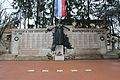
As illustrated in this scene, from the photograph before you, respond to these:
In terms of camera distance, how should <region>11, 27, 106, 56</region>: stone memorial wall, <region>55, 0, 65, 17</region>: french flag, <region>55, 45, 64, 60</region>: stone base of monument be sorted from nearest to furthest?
<region>55, 45, 64, 60</region>: stone base of monument, <region>55, 0, 65, 17</region>: french flag, <region>11, 27, 106, 56</region>: stone memorial wall

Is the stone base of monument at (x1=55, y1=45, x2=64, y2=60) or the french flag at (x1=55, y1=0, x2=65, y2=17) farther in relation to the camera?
the french flag at (x1=55, y1=0, x2=65, y2=17)

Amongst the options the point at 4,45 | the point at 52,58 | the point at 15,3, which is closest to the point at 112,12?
the point at 52,58

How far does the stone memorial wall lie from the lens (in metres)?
23.5

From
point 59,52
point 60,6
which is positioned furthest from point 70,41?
point 60,6

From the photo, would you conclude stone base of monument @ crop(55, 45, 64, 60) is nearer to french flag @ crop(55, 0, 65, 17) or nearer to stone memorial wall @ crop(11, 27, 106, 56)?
french flag @ crop(55, 0, 65, 17)

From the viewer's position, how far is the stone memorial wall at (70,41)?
2355cm

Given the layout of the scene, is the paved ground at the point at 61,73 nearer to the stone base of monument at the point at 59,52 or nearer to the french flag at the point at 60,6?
the stone base of monument at the point at 59,52

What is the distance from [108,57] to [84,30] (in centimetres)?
368

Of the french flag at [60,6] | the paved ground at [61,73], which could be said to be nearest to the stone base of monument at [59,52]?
the french flag at [60,6]

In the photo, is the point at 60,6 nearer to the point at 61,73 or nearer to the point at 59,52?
the point at 59,52

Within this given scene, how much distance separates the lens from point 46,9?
29.2 m

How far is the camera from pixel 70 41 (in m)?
23.6

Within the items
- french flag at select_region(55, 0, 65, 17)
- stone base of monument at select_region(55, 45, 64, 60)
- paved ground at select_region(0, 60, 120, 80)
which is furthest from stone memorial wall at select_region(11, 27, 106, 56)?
paved ground at select_region(0, 60, 120, 80)

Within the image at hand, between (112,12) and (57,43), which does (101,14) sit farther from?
(57,43)
